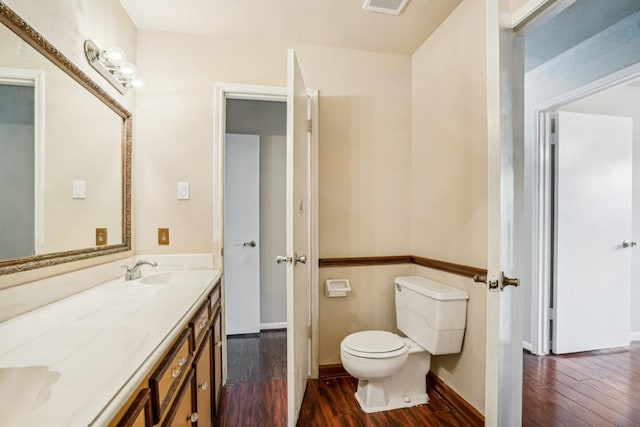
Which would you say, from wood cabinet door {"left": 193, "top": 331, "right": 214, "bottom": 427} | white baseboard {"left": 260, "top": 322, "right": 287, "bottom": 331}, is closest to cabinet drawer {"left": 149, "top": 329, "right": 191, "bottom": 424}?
wood cabinet door {"left": 193, "top": 331, "right": 214, "bottom": 427}

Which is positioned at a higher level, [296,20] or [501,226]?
[296,20]

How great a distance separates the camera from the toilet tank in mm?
1697

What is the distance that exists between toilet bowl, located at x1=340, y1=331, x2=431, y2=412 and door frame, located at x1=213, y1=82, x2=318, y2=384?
0.39m

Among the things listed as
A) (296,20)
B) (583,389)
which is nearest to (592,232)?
(583,389)

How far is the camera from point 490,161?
1.13 m

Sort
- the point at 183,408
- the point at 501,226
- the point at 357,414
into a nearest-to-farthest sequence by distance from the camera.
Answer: the point at 183,408
the point at 501,226
the point at 357,414

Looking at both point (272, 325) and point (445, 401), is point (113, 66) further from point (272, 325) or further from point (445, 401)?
point (445, 401)

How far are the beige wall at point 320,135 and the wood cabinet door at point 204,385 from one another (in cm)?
79

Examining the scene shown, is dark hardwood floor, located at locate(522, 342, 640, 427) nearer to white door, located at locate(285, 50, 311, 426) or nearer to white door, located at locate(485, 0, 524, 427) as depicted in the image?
white door, located at locate(485, 0, 524, 427)

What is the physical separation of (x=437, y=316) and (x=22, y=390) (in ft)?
5.58

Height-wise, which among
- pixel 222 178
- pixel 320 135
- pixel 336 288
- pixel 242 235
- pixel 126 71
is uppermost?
pixel 126 71

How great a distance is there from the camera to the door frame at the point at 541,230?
8.07ft

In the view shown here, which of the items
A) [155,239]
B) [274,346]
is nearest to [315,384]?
[274,346]

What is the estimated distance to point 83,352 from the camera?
715 mm
